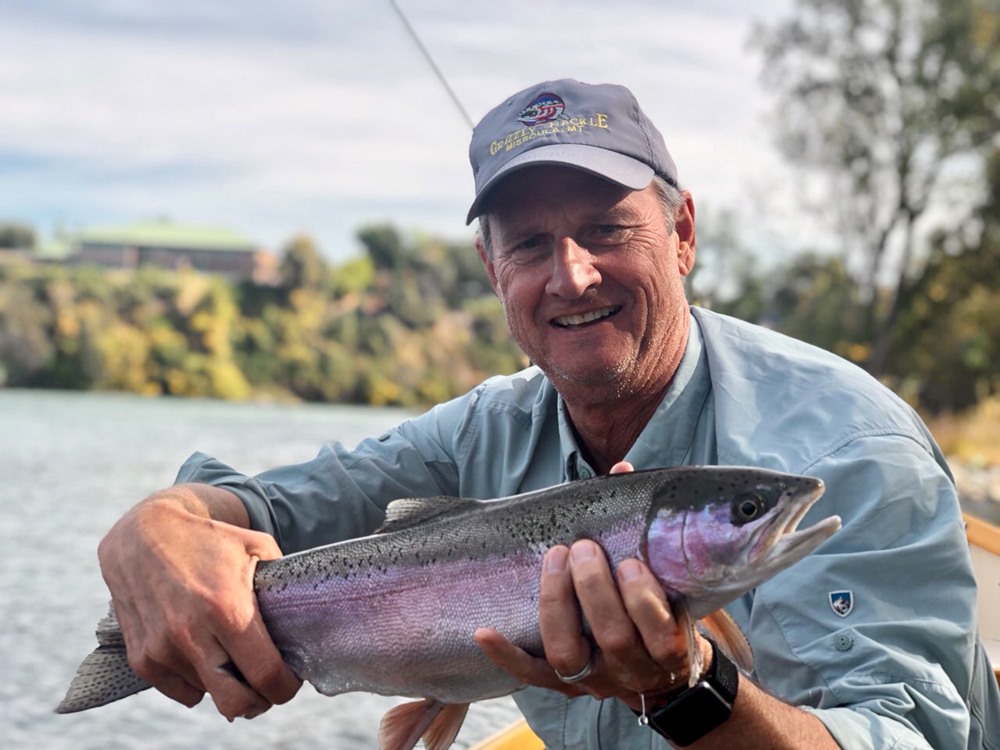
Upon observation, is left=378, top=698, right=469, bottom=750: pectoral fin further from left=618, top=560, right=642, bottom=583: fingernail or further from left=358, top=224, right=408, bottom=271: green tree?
left=358, top=224, right=408, bottom=271: green tree

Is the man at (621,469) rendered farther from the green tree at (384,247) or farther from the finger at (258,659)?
the green tree at (384,247)

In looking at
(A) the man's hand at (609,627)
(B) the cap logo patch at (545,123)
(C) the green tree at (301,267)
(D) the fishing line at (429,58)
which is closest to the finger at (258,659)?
(A) the man's hand at (609,627)

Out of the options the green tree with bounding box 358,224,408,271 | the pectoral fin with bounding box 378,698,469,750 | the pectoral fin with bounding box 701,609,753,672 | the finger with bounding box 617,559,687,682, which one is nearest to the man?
the finger with bounding box 617,559,687,682

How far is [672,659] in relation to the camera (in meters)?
2.07

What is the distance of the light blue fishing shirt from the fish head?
255mm

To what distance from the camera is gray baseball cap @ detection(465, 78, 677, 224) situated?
292 centimetres

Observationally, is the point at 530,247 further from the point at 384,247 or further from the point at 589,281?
the point at 384,247

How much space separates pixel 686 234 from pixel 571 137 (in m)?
0.53

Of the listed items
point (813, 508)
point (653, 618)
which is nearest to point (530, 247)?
point (813, 508)

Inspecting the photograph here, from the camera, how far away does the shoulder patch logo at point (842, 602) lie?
2291mm

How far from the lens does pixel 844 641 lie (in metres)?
2.27

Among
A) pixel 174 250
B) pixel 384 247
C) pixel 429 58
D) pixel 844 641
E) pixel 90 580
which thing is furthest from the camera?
pixel 174 250

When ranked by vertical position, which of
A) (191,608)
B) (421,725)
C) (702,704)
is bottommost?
(421,725)

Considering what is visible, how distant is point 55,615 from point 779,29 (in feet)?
79.8
